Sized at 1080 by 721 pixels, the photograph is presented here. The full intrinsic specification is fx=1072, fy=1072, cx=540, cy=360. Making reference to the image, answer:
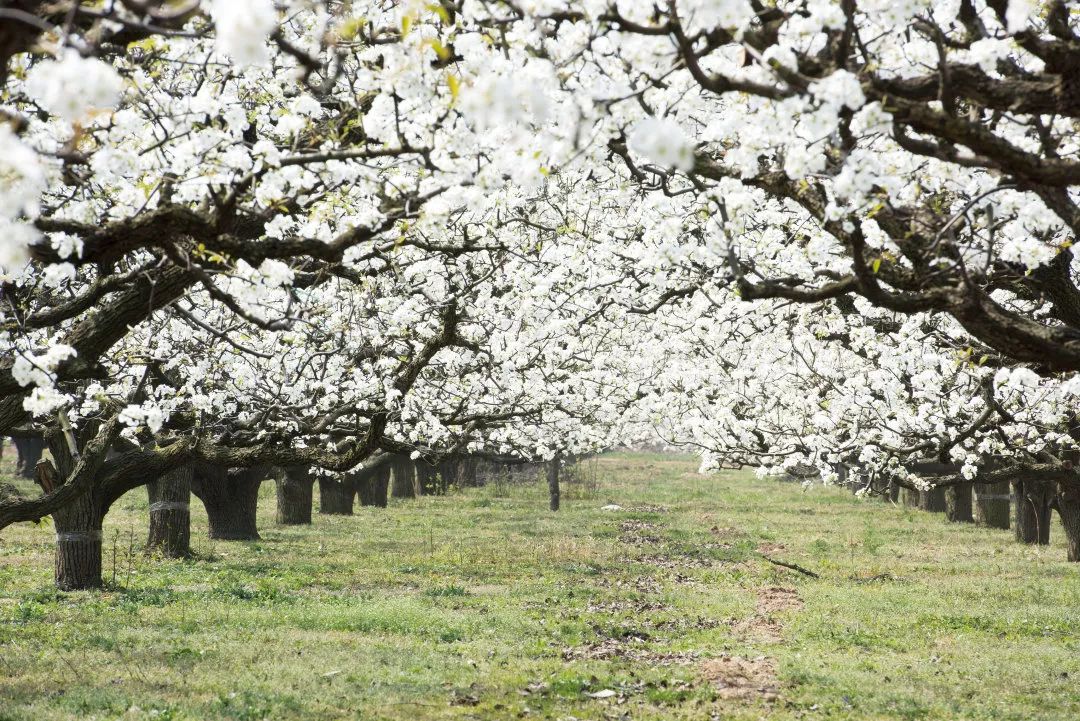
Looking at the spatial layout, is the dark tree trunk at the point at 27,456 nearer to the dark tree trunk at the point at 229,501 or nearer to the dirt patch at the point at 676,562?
the dark tree trunk at the point at 229,501

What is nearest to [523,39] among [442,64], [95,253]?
[442,64]

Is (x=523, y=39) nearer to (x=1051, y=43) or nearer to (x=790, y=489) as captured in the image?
(x=1051, y=43)

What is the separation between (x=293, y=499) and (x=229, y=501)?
16.9 ft

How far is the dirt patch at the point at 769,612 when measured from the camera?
16500 mm

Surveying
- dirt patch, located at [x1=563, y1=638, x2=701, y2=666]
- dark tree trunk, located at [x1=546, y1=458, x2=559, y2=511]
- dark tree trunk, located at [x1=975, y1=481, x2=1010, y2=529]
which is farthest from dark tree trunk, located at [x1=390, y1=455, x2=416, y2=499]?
dirt patch, located at [x1=563, y1=638, x2=701, y2=666]

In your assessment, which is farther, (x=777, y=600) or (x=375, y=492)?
(x=375, y=492)

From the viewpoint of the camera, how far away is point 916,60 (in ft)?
25.5

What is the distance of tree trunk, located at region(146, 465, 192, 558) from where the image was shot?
23531 mm

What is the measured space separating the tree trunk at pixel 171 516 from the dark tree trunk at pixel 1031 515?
21798mm

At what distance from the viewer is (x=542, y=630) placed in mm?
15906

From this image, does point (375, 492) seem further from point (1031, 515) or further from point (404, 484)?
point (1031, 515)

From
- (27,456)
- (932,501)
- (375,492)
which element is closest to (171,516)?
(375,492)

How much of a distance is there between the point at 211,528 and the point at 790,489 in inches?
1422

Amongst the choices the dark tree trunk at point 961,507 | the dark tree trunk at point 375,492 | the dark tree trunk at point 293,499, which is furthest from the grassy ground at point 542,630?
the dark tree trunk at point 375,492
